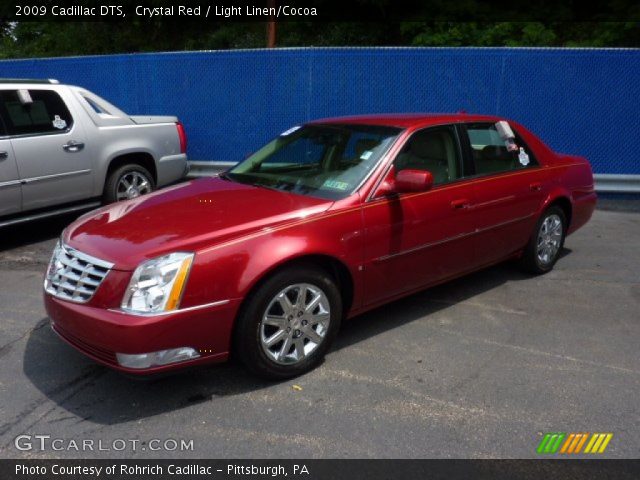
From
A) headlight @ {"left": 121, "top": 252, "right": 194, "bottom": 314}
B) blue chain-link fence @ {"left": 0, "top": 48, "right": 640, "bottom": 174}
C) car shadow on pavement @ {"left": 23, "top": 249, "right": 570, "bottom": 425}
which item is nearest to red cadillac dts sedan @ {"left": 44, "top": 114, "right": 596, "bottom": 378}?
headlight @ {"left": 121, "top": 252, "right": 194, "bottom": 314}

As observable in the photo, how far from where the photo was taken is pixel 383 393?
3471 mm

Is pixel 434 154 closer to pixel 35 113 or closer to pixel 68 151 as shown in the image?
pixel 68 151

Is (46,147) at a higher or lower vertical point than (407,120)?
lower

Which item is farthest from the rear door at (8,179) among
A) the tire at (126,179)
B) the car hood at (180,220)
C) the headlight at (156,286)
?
the headlight at (156,286)

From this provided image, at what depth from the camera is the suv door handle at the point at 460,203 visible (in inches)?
173

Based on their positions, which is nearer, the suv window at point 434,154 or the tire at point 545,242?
the suv window at point 434,154

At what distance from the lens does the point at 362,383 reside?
11.8ft

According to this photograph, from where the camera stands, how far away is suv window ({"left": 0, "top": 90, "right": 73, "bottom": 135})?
6223mm

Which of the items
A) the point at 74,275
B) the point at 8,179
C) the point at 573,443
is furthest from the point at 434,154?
the point at 8,179

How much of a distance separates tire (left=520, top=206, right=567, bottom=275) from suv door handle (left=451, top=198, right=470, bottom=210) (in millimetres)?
1137

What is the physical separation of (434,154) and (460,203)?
16.4 inches

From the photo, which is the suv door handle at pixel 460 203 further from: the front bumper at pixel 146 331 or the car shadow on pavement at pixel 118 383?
the front bumper at pixel 146 331

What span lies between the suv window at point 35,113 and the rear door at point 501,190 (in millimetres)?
4540

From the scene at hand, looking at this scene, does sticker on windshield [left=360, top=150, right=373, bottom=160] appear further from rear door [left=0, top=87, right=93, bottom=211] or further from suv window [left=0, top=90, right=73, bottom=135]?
suv window [left=0, top=90, right=73, bottom=135]
